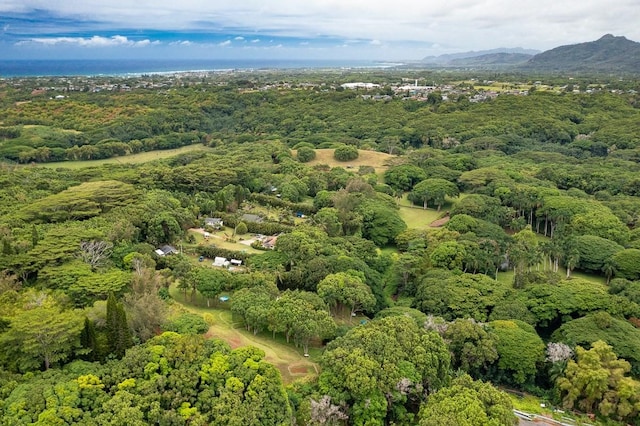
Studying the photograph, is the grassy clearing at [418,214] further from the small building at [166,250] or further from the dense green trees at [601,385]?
the dense green trees at [601,385]

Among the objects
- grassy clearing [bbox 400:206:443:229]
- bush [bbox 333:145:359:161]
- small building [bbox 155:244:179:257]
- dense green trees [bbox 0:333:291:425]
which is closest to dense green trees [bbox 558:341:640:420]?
A: dense green trees [bbox 0:333:291:425]

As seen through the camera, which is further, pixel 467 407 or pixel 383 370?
pixel 383 370

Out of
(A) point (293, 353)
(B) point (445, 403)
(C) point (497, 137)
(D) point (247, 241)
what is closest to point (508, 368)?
(B) point (445, 403)

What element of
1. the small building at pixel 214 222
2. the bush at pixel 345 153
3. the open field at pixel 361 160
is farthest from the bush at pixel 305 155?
the small building at pixel 214 222

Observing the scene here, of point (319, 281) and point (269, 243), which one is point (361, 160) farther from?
point (319, 281)

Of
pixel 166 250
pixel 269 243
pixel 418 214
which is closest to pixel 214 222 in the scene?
pixel 269 243

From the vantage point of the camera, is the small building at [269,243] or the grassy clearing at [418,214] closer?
the small building at [269,243]
